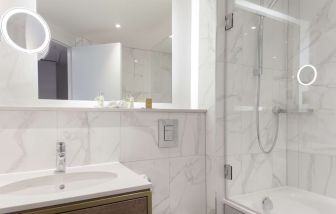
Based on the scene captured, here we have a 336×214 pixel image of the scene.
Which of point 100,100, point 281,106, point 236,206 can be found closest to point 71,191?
point 100,100

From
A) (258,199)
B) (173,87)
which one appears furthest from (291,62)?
(258,199)

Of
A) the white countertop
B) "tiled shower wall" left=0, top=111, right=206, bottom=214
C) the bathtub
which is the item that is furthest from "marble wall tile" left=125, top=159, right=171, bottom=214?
the bathtub

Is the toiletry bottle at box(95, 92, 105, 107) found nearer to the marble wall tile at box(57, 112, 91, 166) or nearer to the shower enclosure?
the marble wall tile at box(57, 112, 91, 166)

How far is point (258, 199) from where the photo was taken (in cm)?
167

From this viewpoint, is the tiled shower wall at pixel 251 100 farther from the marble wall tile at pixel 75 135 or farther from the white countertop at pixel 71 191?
the marble wall tile at pixel 75 135

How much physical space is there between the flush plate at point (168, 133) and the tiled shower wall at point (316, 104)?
3.19ft

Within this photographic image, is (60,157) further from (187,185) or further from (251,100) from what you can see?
(251,100)

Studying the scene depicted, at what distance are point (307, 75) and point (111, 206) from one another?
1.62 m

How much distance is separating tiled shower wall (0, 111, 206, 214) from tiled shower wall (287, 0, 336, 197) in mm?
784

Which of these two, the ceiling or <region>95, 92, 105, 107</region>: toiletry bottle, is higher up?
the ceiling

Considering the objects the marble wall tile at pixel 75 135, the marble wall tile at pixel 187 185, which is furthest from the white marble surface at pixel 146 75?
the marble wall tile at pixel 187 185

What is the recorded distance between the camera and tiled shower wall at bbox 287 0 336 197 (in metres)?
1.63

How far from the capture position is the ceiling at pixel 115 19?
141cm

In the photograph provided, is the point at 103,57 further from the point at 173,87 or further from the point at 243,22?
the point at 243,22
